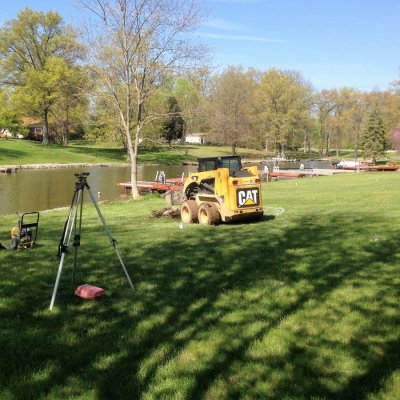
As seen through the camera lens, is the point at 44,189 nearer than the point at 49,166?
Yes

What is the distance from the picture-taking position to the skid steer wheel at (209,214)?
42.8ft

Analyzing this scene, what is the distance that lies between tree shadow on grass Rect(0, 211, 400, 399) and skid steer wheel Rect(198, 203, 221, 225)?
4.61 m

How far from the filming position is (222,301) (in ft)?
19.7

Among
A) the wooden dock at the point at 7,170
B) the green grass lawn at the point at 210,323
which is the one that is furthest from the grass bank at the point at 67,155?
the green grass lawn at the point at 210,323

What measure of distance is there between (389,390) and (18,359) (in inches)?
137

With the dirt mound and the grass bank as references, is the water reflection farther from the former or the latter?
the dirt mound

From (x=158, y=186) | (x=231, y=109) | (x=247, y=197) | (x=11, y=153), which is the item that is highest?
(x=231, y=109)

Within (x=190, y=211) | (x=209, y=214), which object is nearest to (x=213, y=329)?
(x=209, y=214)

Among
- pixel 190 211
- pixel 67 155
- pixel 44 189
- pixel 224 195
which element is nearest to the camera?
pixel 224 195

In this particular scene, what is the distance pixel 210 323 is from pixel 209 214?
774cm

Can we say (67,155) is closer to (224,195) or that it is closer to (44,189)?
(44,189)

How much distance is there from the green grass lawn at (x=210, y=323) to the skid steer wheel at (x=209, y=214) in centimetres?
355

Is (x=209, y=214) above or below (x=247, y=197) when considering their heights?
below

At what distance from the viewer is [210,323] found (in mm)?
5336
